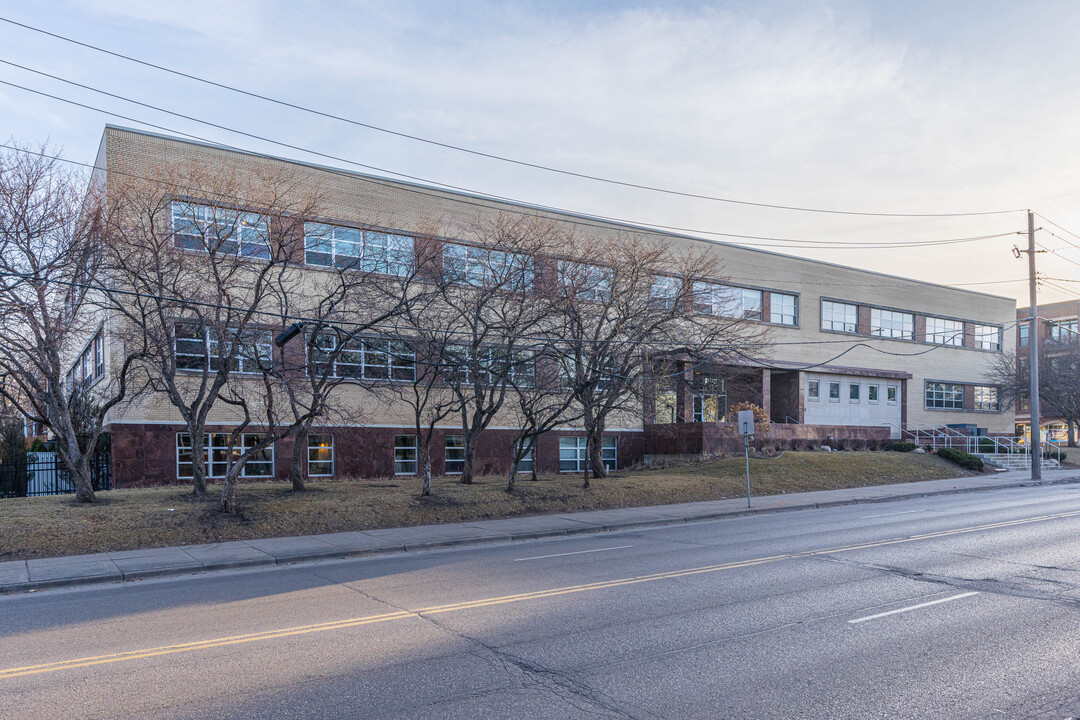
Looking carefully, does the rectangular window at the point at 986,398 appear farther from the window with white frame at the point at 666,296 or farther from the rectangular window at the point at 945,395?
the window with white frame at the point at 666,296

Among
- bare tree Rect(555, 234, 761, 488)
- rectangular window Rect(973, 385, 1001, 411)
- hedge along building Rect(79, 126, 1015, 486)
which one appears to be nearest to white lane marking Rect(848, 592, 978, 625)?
hedge along building Rect(79, 126, 1015, 486)

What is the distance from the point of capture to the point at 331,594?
10492mm

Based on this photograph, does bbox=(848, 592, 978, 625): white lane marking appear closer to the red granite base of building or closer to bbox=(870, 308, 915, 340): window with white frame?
the red granite base of building

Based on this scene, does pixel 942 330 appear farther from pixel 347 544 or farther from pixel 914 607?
pixel 914 607

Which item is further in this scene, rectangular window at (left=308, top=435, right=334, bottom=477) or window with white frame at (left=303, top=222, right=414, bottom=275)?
rectangular window at (left=308, top=435, right=334, bottom=477)

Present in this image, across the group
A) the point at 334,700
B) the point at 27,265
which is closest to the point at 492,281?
the point at 27,265

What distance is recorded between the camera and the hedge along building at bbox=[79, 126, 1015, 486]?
988 inches

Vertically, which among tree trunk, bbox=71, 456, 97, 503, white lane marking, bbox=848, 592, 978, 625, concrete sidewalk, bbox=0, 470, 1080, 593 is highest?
tree trunk, bbox=71, 456, 97, 503

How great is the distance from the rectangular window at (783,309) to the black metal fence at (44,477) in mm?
32610

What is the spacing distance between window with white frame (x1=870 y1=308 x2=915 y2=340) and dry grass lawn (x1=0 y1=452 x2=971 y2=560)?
21.3m

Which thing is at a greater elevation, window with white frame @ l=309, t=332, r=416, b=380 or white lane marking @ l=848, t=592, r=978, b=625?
window with white frame @ l=309, t=332, r=416, b=380

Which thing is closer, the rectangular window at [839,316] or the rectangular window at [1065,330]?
the rectangular window at [1065,330]

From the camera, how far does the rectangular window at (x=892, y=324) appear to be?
4831 centimetres

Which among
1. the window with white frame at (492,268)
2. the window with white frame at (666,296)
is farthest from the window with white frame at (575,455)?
the window with white frame at (492,268)
